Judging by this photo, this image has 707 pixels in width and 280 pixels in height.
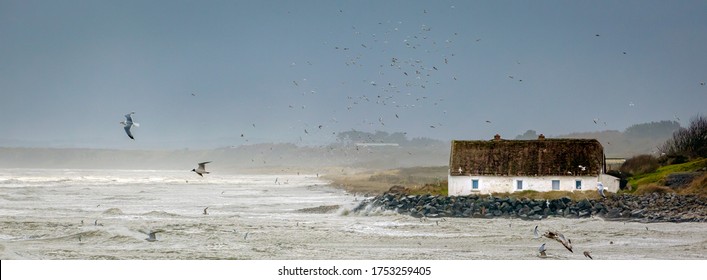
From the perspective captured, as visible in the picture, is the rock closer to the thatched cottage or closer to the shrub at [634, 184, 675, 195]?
the shrub at [634, 184, 675, 195]

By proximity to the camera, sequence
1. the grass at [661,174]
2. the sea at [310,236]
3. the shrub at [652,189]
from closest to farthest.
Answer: the sea at [310,236], the shrub at [652,189], the grass at [661,174]

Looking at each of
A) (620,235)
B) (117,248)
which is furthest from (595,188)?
(117,248)

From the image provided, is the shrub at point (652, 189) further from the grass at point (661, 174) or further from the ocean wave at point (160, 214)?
the ocean wave at point (160, 214)

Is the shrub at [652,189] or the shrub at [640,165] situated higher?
the shrub at [640,165]

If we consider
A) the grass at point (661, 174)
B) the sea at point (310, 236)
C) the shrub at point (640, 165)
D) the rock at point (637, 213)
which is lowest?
the sea at point (310, 236)

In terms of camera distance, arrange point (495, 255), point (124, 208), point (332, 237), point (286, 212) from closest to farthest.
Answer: point (495, 255)
point (332, 237)
point (286, 212)
point (124, 208)

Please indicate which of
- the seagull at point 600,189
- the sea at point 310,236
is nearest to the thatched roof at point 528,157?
the seagull at point 600,189

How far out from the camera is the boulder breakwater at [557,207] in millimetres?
36750

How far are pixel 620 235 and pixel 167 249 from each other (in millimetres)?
14003

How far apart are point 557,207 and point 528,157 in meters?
7.61

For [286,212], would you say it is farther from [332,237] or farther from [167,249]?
[167,249]

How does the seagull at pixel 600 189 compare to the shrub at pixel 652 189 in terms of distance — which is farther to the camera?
the shrub at pixel 652 189

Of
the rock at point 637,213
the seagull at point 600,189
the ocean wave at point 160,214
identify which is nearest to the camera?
the rock at point 637,213

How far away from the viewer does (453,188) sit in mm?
46125
